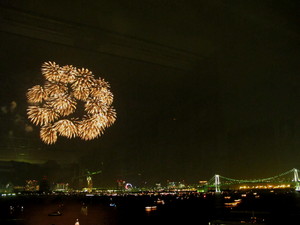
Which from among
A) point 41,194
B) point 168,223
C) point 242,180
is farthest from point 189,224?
point 41,194

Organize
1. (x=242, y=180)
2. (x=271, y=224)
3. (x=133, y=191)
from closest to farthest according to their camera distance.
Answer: (x=271, y=224) < (x=242, y=180) < (x=133, y=191)

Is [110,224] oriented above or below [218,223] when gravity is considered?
below

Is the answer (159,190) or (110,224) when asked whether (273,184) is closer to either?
(159,190)

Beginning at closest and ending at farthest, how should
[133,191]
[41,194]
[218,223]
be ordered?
1. [218,223]
2. [41,194]
3. [133,191]

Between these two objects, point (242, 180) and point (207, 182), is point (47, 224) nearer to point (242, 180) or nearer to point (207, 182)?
point (242, 180)

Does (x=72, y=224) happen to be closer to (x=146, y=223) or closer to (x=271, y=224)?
(x=146, y=223)

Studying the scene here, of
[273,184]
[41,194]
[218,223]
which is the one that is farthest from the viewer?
[41,194]

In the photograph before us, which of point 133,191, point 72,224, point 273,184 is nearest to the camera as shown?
point 72,224

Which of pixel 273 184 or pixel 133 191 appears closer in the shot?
pixel 273 184

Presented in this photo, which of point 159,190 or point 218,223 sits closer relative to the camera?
point 218,223

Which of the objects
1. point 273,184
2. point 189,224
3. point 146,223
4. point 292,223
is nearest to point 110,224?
point 146,223
